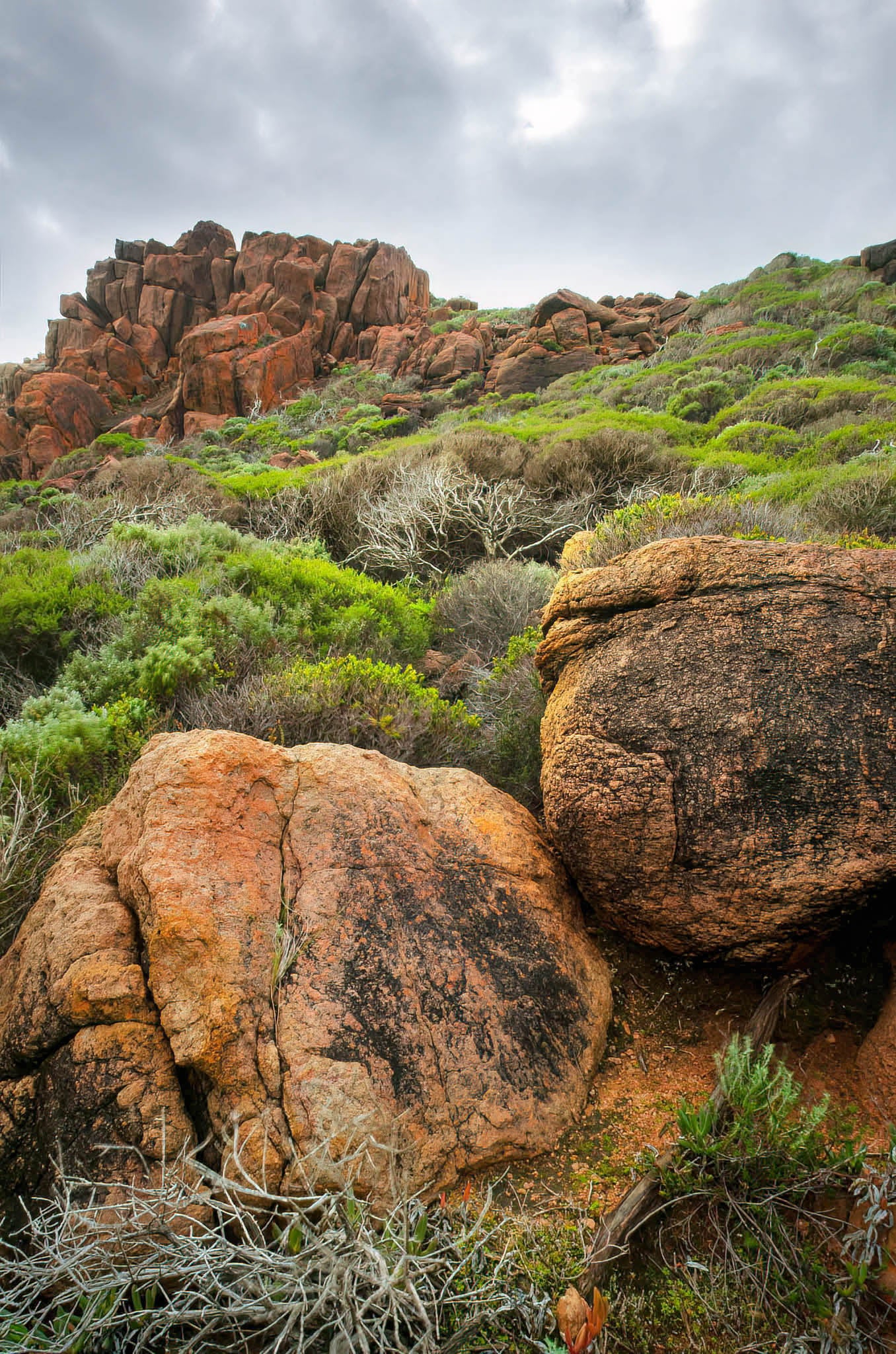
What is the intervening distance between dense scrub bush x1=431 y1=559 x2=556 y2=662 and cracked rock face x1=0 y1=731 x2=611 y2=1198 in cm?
391

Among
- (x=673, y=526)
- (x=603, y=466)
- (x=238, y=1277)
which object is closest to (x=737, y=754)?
(x=238, y=1277)

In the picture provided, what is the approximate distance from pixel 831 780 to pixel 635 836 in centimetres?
81

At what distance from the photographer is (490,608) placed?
24.2 ft

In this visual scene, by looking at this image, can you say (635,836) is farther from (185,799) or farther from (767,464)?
(767,464)

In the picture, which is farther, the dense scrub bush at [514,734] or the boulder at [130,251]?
the boulder at [130,251]

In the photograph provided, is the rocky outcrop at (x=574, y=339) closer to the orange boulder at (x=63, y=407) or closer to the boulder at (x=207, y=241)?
the orange boulder at (x=63, y=407)

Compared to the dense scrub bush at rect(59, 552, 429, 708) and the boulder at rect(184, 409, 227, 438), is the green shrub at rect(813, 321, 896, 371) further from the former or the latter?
the boulder at rect(184, 409, 227, 438)

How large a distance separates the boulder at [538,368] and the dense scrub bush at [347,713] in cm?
2558

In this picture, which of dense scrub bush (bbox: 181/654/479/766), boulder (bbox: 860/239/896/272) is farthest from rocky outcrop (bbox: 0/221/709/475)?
dense scrub bush (bbox: 181/654/479/766)

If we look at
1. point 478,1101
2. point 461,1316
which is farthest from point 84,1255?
point 478,1101

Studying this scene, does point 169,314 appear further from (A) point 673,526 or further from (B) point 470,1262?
(B) point 470,1262

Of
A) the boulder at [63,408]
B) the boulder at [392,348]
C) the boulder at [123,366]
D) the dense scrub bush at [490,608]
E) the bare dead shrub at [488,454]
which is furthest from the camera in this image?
the boulder at [123,366]

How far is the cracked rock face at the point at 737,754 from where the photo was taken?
8.04 feet

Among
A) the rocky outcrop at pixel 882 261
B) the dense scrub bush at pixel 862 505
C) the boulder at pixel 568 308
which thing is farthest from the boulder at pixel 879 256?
the dense scrub bush at pixel 862 505
